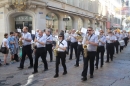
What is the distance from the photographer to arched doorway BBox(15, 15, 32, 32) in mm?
20492

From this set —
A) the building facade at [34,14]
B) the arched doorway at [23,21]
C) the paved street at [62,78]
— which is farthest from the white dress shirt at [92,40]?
the arched doorway at [23,21]

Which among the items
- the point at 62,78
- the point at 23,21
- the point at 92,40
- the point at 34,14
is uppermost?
the point at 34,14

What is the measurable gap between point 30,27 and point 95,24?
2031cm

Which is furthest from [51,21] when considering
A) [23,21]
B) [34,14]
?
[34,14]

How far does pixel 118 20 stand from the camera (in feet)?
208

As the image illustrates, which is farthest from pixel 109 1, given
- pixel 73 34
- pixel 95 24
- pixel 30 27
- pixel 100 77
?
pixel 100 77

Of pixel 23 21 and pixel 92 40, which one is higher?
pixel 23 21

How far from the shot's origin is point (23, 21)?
20.8 m

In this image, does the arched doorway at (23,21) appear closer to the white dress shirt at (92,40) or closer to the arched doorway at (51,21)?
the arched doorway at (51,21)

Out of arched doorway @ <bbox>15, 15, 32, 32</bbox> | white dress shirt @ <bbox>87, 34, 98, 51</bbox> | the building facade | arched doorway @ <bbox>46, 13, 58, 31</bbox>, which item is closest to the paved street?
white dress shirt @ <bbox>87, 34, 98, 51</bbox>

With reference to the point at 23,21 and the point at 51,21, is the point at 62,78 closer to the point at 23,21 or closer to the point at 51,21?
the point at 23,21

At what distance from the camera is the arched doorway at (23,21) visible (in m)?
20.5

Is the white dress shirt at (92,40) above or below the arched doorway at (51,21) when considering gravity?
below

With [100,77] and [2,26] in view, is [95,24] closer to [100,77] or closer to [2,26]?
[2,26]
